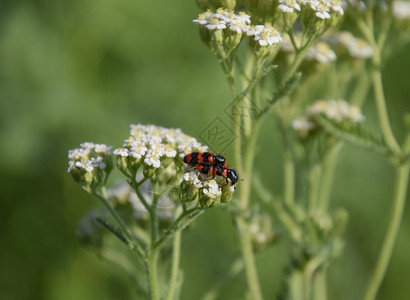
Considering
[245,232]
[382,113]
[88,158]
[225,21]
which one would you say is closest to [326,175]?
[382,113]

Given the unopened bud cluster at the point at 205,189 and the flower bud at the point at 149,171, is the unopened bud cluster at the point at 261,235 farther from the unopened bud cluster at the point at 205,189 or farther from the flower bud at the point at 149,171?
the flower bud at the point at 149,171

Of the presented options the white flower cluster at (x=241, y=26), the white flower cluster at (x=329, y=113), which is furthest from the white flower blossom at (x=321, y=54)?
the white flower cluster at (x=241, y=26)

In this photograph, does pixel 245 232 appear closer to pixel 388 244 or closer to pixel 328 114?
pixel 388 244

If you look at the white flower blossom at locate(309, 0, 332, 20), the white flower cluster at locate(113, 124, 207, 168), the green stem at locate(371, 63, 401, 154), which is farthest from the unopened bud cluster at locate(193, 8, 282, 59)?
the green stem at locate(371, 63, 401, 154)

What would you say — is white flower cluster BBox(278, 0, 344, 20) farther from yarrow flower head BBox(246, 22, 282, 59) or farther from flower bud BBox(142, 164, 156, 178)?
flower bud BBox(142, 164, 156, 178)

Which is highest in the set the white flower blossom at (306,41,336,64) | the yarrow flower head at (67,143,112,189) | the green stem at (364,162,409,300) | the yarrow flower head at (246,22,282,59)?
the yarrow flower head at (67,143,112,189)

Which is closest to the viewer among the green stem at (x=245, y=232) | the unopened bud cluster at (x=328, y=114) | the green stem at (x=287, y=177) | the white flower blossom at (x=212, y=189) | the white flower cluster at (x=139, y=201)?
the white flower blossom at (x=212, y=189)

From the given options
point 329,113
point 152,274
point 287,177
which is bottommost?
point 287,177
